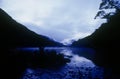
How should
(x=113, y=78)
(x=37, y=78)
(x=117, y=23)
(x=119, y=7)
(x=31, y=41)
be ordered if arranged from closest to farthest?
(x=113, y=78)
(x=37, y=78)
(x=119, y=7)
(x=117, y=23)
(x=31, y=41)

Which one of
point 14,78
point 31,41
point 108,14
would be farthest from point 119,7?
point 31,41

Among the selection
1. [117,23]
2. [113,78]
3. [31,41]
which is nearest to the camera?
[113,78]

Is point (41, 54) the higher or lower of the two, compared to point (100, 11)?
lower

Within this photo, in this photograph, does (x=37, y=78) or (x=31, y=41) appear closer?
(x=37, y=78)

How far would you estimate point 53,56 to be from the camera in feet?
184

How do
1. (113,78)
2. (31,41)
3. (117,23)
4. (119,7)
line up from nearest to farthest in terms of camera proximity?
(113,78) → (119,7) → (117,23) → (31,41)

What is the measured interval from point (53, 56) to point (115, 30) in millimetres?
16570

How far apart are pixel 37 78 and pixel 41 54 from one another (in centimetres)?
3101

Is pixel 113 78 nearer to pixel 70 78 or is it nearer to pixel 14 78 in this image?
pixel 70 78

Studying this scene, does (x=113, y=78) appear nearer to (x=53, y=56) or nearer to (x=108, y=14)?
(x=108, y=14)

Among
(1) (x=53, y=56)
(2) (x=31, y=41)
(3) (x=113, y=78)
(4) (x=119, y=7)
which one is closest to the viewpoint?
(3) (x=113, y=78)

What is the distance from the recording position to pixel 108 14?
4300 centimetres

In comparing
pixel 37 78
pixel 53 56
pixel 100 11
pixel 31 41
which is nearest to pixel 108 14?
pixel 100 11

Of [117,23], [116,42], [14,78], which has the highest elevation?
[117,23]
